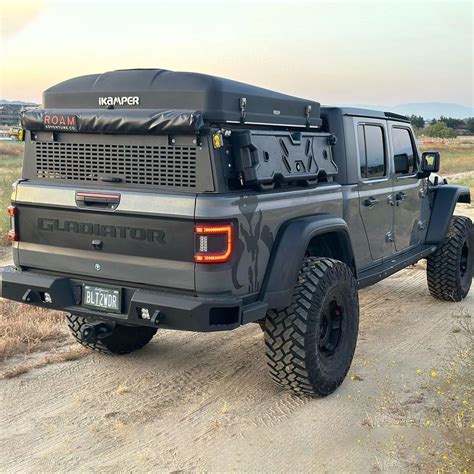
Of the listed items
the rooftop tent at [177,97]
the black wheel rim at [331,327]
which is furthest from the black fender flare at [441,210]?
the rooftop tent at [177,97]

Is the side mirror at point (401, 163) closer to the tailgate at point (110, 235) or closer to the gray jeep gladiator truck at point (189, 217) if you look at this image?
the gray jeep gladiator truck at point (189, 217)

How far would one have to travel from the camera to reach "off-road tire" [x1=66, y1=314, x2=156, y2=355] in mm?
5215

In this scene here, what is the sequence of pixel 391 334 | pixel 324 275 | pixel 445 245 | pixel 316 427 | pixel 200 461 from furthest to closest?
1. pixel 445 245
2. pixel 391 334
3. pixel 324 275
4. pixel 316 427
5. pixel 200 461

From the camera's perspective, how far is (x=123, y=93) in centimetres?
431

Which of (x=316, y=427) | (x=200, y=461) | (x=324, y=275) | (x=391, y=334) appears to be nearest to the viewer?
(x=200, y=461)

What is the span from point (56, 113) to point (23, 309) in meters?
2.76

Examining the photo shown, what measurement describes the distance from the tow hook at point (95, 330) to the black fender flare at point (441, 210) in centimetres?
390

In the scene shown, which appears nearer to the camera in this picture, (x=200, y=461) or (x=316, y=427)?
(x=200, y=461)

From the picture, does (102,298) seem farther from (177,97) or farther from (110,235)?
(177,97)

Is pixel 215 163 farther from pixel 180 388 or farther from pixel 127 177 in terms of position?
pixel 180 388

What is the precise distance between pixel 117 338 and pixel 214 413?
1.34 metres

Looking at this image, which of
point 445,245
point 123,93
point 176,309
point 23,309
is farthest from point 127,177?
point 445,245

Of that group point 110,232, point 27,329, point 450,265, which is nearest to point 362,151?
point 450,265

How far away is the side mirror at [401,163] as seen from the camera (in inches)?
247
